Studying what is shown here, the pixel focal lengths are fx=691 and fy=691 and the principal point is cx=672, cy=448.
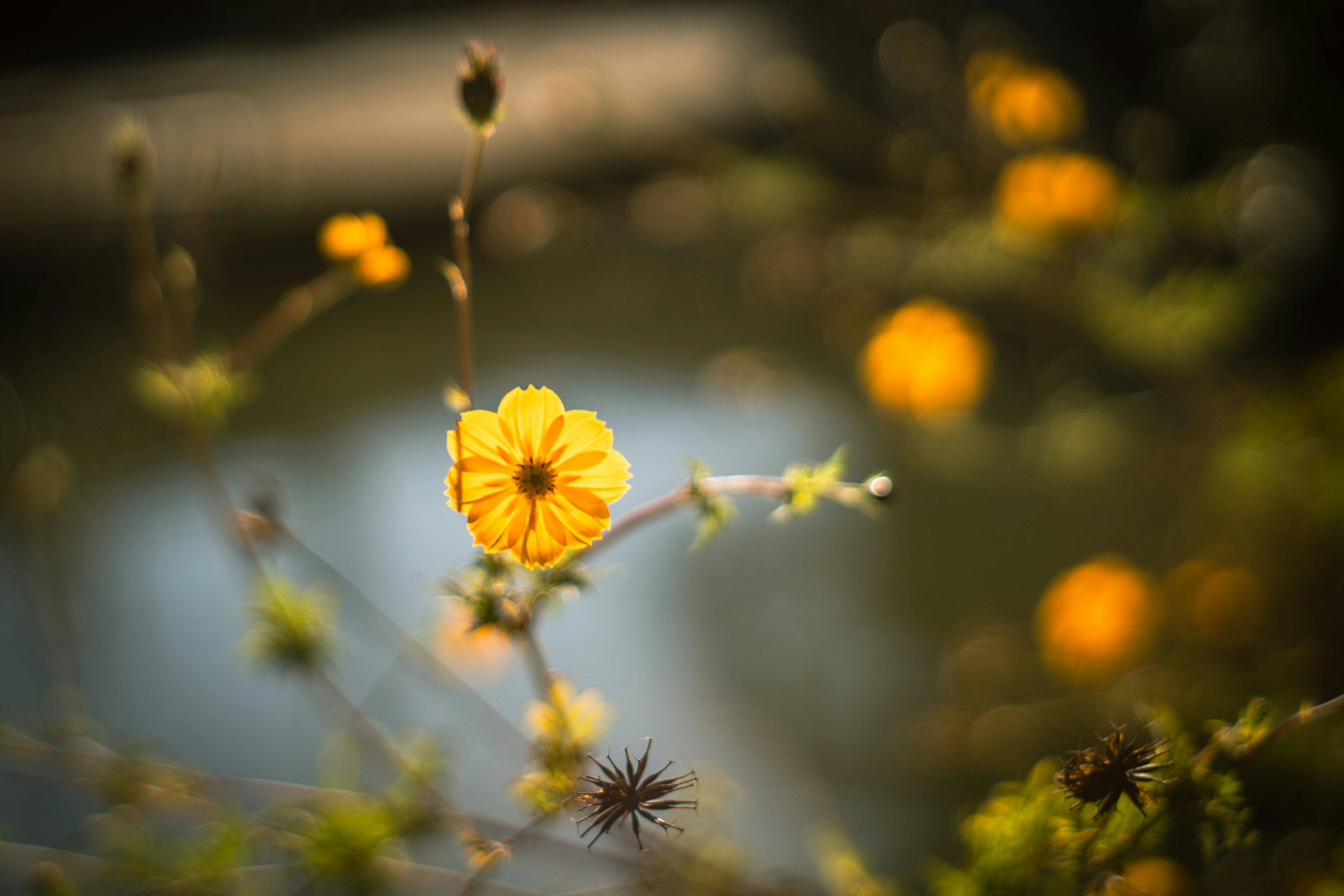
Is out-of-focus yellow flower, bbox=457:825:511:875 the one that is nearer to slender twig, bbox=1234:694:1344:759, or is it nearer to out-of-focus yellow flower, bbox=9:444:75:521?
slender twig, bbox=1234:694:1344:759

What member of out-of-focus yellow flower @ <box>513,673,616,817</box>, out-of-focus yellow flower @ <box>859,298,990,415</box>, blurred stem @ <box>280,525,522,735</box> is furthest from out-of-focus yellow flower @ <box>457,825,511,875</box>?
out-of-focus yellow flower @ <box>859,298,990,415</box>

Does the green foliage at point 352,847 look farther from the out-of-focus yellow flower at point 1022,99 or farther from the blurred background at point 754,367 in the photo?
the out-of-focus yellow flower at point 1022,99

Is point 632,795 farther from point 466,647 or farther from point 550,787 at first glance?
point 466,647

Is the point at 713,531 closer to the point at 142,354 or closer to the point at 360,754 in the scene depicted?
the point at 360,754

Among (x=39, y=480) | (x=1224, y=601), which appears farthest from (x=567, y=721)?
(x=1224, y=601)

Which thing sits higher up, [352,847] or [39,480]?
[39,480]

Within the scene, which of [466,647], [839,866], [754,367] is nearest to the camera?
[839,866]
